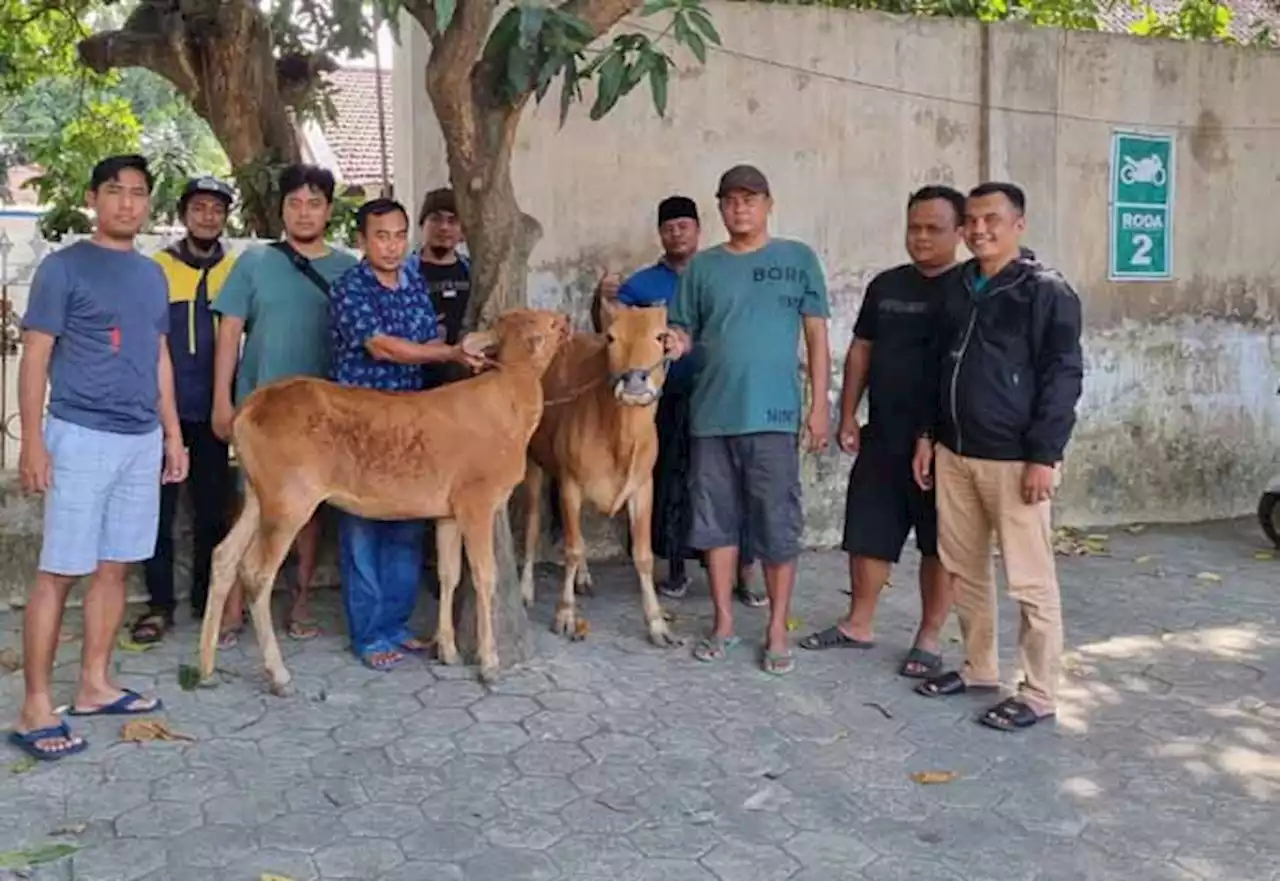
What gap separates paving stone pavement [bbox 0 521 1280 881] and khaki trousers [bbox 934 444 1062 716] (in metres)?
0.19

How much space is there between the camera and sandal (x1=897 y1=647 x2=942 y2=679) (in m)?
5.32

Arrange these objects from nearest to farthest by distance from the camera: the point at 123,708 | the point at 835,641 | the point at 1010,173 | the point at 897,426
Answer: the point at 123,708, the point at 897,426, the point at 835,641, the point at 1010,173

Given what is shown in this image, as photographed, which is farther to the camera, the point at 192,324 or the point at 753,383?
the point at 192,324

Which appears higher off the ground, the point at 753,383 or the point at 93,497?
the point at 753,383

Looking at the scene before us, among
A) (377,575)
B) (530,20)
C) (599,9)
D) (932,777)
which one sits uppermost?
(599,9)

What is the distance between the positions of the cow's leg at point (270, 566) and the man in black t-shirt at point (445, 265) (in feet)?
4.14

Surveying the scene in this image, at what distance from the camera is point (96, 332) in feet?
14.2

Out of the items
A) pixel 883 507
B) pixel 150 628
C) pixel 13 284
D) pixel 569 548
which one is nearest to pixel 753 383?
pixel 883 507

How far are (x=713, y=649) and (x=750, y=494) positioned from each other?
67 cm

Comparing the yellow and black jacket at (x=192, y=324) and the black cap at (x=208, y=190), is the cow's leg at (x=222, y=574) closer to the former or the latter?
the yellow and black jacket at (x=192, y=324)

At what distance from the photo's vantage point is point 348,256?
5.49 metres

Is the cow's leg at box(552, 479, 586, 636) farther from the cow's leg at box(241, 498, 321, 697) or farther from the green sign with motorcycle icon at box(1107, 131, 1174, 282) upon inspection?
the green sign with motorcycle icon at box(1107, 131, 1174, 282)

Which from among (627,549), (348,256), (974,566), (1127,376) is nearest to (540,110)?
(348,256)

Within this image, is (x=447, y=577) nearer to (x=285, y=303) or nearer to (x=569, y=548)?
(x=569, y=548)
